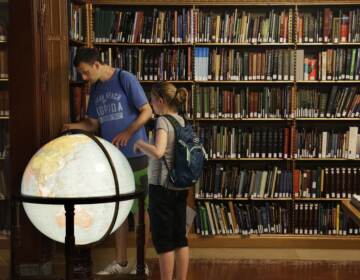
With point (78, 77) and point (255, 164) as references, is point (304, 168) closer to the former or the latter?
point (255, 164)

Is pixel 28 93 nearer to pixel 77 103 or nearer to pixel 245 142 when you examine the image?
pixel 77 103

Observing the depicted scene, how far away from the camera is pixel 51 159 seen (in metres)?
2.58

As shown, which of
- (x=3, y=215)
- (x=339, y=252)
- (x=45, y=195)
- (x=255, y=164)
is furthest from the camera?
(x=255, y=164)

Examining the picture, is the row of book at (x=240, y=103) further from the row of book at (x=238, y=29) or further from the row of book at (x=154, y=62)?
the row of book at (x=238, y=29)

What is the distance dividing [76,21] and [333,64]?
2.41 metres

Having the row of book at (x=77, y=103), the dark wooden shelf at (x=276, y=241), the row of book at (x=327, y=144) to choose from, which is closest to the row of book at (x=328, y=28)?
the row of book at (x=327, y=144)

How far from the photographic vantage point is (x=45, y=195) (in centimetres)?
250

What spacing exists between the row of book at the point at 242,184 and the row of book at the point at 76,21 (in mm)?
1732

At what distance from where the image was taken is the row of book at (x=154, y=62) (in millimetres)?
6039

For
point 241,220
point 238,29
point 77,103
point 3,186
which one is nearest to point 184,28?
point 238,29

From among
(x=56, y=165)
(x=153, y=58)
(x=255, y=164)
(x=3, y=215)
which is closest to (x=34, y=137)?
(x=3, y=215)

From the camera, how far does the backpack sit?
13.0ft

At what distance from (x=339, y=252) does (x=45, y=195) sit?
4040 mm

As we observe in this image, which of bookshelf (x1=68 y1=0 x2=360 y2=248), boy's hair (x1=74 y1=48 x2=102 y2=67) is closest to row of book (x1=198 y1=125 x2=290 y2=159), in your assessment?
bookshelf (x1=68 y1=0 x2=360 y2=248)
